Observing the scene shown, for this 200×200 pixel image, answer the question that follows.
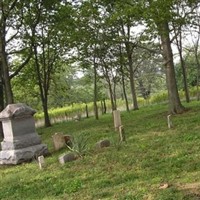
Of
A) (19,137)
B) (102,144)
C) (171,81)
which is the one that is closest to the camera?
(102,144)

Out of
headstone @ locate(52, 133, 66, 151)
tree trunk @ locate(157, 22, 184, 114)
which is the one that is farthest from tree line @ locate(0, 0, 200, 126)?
headstone @ locate(52, 133, 66, 151)

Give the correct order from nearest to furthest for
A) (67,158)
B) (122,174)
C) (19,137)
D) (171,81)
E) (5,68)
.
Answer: (122,174) < (67,158) < (19,137) < (171,81) < (5,68)

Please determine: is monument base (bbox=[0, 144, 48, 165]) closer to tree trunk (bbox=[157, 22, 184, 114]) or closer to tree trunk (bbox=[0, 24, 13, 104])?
tree trunk (bbox=[0, 24, 13, 104])

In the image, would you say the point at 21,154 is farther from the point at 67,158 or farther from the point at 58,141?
the point at 67,158

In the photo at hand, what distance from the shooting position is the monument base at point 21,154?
13.4 meters

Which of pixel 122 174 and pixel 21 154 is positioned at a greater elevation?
pixel 21 154

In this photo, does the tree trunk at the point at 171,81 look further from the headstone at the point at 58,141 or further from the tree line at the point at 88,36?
the headstone at the point at 58,141

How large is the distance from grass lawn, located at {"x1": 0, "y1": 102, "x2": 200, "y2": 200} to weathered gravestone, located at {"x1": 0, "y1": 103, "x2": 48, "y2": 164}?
0.59 metres

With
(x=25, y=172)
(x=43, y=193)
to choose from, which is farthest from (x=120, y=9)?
(x=43, y=193)

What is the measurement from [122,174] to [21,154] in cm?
551

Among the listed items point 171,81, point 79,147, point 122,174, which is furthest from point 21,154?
point 171,81

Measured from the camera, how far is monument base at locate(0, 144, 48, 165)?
13.4 meters

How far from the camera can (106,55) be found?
109ft

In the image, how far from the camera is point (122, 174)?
8.86 metres
